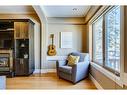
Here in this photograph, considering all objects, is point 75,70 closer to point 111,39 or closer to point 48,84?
point 48,84

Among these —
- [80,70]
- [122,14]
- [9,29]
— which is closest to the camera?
[122,14]

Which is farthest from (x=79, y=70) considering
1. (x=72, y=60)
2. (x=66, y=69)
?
(x=72, y=60)

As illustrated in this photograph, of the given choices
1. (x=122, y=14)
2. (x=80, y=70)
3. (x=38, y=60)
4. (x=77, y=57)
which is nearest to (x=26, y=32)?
(x=38, y=60)

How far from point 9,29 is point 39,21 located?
1182 millimetres

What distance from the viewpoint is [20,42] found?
6.52 meters

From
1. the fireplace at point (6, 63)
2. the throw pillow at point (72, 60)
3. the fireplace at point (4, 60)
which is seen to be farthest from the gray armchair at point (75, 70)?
the fireplace at point (4, 60)

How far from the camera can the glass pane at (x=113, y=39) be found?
334 centimetres

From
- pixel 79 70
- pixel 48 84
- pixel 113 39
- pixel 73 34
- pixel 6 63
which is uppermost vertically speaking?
pixel 73 34

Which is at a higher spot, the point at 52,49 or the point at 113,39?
the point at 113,39

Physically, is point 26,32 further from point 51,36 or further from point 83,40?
point 83,40

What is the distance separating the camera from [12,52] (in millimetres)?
6168

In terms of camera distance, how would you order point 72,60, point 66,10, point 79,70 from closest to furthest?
point 79,70
point 66,10
point 72,60

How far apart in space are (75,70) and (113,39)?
1682mm

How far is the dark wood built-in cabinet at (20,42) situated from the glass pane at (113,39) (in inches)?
122
